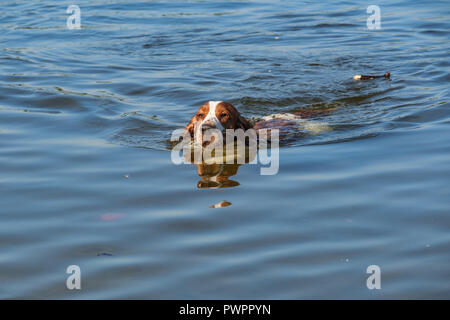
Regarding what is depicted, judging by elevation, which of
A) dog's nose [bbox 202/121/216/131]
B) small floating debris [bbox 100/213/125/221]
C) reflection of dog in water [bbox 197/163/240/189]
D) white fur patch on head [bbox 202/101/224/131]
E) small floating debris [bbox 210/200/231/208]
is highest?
white fur patch on head [bbox 202/101/224/131]

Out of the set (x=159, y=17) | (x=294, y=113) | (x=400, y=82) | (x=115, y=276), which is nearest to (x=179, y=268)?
(x=115, y=276)

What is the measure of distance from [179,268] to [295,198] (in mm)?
1580

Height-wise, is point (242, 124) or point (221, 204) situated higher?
point (242, 124)

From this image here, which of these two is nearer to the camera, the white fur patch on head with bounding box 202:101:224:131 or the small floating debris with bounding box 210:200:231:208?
the small floating debris with bounding box 210:200:231:208

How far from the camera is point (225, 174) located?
6.94 meters

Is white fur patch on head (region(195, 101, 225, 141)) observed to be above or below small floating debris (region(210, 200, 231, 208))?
above

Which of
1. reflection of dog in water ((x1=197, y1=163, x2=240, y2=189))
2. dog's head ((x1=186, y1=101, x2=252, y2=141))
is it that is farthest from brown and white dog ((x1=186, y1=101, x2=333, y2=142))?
reflection of dog in water ((x1=197, y1=163, x2=240, y2=189))

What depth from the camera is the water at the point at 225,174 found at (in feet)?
15.3

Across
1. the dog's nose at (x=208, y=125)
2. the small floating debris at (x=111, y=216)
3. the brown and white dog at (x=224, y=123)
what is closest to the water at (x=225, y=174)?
the small floating debris at (x=111, y=216)

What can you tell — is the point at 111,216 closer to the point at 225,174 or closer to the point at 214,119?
the point at 225,174

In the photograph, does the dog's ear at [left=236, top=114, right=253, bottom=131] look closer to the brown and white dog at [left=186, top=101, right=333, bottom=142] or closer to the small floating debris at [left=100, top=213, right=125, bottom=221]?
the brown and white dog at [left=186, top=101, right=333, bottom=142]

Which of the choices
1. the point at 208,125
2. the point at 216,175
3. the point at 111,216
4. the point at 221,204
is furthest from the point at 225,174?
the point at 111,216

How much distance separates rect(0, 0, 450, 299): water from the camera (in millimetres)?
4660
